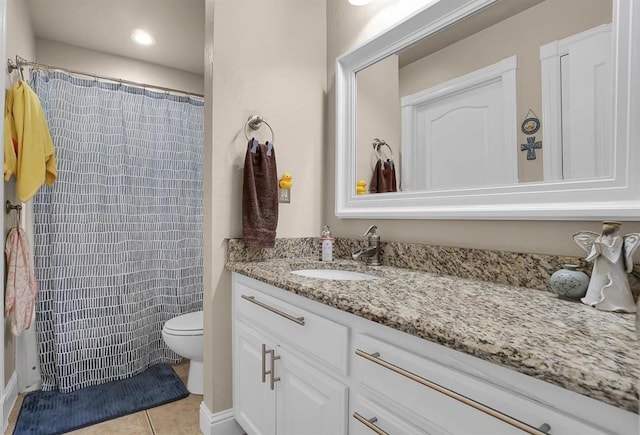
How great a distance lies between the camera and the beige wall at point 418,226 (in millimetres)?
1040

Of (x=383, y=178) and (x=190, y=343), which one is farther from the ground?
(x=383, y=178)

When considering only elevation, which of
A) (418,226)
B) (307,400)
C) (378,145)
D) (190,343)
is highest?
(378,145)

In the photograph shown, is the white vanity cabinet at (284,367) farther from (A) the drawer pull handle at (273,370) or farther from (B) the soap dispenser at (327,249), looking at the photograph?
(B) the soap dispenser at (327,249)

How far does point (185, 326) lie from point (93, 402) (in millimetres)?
630

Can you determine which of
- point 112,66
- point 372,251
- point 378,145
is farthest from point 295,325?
point 112,66

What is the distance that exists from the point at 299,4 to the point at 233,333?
1.77 m

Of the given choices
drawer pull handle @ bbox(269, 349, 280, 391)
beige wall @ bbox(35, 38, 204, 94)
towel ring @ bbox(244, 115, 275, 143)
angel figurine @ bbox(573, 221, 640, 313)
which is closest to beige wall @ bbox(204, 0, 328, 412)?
towel ring @ bbox(244, 115, 275, 143)

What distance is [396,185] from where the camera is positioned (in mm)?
1573

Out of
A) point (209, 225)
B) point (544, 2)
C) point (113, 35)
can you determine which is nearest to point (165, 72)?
point (113, 35)

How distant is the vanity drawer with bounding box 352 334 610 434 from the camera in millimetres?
551

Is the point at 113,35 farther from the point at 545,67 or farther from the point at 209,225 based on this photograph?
the point at 545,67

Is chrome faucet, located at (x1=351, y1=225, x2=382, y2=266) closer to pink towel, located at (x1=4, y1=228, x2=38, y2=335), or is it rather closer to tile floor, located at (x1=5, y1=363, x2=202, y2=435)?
tile floor, located at (x1=5, y1=363, x2=202, y2=435)

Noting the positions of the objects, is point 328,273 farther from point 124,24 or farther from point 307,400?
point 124,24

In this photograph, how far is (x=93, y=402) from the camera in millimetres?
1941
